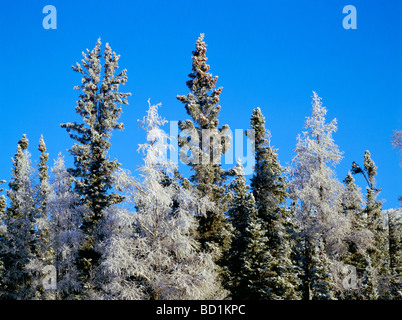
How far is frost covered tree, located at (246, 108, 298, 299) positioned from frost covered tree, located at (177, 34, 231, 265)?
3.88 meters

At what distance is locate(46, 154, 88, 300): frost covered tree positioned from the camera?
2969cm

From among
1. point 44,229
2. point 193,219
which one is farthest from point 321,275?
point 44,229

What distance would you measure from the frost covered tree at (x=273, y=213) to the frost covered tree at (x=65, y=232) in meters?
12.8

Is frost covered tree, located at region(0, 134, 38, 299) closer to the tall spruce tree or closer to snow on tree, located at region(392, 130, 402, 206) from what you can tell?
the tall spruce tree

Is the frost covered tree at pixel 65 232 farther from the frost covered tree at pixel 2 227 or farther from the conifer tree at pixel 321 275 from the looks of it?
the conifer tree at pixel 321 275

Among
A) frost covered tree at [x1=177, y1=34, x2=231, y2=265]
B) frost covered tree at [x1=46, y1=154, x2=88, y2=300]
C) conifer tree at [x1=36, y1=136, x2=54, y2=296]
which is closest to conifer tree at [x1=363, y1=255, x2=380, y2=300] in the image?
frost covered tree at [x1=177, y1=34, x2=231, y2=265]

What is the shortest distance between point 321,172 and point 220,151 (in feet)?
23.3

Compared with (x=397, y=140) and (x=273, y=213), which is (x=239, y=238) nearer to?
(x=273, y=213)

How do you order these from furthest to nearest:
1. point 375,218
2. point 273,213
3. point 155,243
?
1. point 375,218
2. point 273,213
3. point 155,243

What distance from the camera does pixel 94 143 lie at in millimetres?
33438

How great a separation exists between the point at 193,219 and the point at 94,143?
12.3m

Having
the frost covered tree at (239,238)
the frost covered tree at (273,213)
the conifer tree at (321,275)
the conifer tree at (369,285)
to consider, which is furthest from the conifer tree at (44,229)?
the conifer tree at (369,285)

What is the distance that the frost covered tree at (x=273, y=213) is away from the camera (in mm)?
30641

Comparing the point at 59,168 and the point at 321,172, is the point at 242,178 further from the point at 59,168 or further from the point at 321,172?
the point at 59,168
